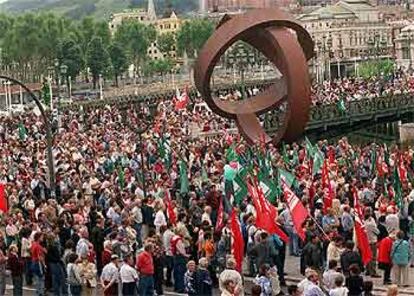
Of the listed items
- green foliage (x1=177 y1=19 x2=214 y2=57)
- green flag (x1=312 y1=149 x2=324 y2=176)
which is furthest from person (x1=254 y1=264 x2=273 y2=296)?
green foliage (x1=177 y1=19 x2=214 y2=57)

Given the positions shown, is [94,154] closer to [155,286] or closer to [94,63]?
[155,286]

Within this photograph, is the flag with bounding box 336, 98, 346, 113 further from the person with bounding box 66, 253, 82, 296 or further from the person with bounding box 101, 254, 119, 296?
the person with bounding box 101, 254, 119, 296

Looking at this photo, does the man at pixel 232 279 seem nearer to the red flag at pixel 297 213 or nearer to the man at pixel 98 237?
the red flag at pixel 297 213

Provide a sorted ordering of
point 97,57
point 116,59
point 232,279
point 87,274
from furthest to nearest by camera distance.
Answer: point 116,59
point 97,57
point 87,274
point 232,279

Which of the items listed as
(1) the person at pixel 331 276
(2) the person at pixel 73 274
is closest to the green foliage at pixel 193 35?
(2) the person at pixel 73 274

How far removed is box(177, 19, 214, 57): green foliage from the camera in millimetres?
171875

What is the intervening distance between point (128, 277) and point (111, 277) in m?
0.29

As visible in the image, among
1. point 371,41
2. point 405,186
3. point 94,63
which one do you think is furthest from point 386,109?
point 371,41

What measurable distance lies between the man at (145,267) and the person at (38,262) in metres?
2.26

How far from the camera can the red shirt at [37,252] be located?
20.9 m

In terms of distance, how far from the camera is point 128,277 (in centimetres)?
1884

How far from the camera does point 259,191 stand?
21.3m

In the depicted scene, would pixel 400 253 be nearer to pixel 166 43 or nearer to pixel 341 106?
pixel 341 106

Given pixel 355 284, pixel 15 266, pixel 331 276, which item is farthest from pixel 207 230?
pixel 355 284
